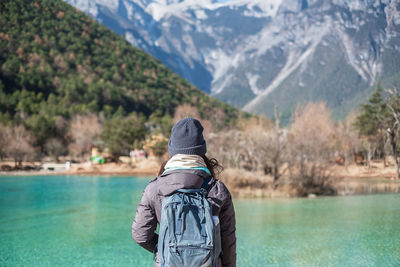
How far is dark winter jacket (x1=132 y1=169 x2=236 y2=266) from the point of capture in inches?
112

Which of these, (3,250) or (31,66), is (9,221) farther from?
(31,66)

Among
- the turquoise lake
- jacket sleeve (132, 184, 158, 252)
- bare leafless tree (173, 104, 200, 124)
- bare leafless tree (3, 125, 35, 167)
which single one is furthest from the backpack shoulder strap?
bare leafless tree (3, 125, 35, 167)

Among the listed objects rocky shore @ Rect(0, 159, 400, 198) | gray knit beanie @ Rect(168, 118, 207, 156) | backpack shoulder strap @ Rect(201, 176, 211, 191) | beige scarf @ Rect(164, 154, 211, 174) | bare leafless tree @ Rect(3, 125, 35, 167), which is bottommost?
rocky shore @ Rect(0, 159, 400, 198)

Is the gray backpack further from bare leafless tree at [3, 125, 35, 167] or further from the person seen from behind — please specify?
bare leafless tree at [3, 125, 35, 167]

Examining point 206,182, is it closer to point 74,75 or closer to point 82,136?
point 82,136

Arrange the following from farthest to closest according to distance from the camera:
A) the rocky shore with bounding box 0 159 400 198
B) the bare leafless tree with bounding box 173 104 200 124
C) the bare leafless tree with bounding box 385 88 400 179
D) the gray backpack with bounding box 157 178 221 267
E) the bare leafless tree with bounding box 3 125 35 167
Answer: the bare leafless tree with bounding box 173 104 200 124 < the bare leafless tree with bounding box 3 125 35 167 < the bare leafless tree with bounding box 385 88 400 179 < the rocky shore with bounding box 0 159 400 198 < the gray backpack with bounding box 157 178 221 267

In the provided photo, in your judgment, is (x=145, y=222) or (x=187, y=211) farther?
(x=145, y=222)

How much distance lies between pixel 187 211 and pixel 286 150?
1788 cm

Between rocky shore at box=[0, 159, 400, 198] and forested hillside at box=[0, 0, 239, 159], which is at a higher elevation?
forested hillside at box=[0, 0, 239, 159]

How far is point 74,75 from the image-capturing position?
70625mm

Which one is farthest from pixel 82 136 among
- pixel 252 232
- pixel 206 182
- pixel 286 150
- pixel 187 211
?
pixel 187 211

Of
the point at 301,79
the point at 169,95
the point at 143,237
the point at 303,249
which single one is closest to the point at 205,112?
the point at 169,95

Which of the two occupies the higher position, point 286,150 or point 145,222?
point 286,150

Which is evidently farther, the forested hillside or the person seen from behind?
the forested hillside
